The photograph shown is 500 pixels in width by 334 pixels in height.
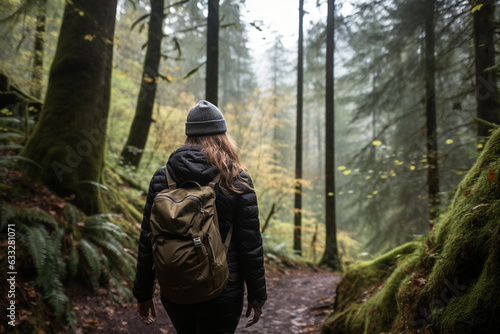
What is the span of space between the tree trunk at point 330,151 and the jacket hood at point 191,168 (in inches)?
346

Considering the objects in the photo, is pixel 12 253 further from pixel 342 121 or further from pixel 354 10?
pixel 342 121

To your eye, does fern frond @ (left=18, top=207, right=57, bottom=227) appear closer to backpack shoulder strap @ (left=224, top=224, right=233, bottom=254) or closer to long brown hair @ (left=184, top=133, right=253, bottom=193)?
long brown hair @ (left=184, top=133, right=253, bottom=193)

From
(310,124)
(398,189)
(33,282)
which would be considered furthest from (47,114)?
(310,124)

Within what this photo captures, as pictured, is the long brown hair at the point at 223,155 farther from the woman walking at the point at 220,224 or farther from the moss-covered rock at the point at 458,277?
the moss-covered rock at the point at 458,277

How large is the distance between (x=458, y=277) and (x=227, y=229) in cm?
176

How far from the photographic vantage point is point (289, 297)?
6.58 metres

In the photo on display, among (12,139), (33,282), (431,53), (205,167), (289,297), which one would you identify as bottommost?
(289,297)

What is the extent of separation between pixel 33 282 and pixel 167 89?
56.2ft

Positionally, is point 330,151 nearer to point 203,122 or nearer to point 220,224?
point 203,122

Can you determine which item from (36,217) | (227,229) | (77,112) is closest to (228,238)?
(227,229)

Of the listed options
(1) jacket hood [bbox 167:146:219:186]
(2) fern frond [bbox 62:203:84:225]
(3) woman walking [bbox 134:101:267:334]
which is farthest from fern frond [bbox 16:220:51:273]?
(1) jacket hood [bbox 167:146:219:186]

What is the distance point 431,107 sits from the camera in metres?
8.38

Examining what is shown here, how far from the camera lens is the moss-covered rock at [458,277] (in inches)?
70.2

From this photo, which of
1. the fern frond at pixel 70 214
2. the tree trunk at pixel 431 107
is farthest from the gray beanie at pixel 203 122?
the tree trunk at pixel 431 107
